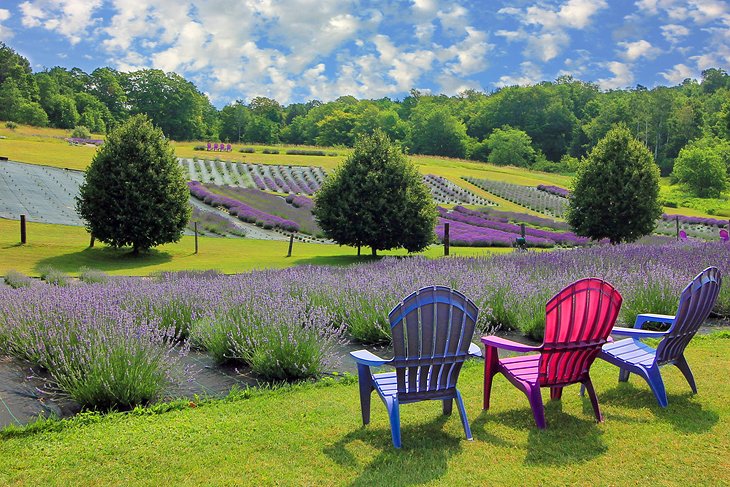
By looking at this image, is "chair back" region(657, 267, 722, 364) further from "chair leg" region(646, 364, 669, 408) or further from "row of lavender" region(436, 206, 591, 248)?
"row of lavender" region(436, 206, 591, 248)

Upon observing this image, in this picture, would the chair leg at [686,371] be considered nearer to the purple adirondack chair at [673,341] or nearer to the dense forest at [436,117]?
the purple adirondack chair at [673,341]

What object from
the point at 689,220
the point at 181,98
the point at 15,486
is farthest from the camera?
the point at 181,98

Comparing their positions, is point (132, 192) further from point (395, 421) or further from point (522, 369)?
point (395, 421)

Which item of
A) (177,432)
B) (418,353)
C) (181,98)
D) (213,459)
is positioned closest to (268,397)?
(177,432)

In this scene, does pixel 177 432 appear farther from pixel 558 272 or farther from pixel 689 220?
pixel 689 220

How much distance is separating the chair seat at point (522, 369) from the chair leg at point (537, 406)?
81mm

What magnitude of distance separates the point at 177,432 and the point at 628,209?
77.6 ft

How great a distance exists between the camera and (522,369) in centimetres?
517

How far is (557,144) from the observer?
113 m

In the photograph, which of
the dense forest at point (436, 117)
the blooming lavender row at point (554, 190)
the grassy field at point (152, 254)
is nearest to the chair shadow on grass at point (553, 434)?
the grassy field at point (152, 254)

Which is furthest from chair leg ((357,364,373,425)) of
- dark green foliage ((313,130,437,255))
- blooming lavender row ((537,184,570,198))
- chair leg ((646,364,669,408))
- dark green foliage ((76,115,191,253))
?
blooming lavender row ((537,184,570,198))

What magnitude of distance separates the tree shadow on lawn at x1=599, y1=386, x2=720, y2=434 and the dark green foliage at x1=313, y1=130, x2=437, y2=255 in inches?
657

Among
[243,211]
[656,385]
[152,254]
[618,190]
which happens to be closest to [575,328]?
[656,385]

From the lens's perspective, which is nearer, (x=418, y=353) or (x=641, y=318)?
(x=418, y=353)
